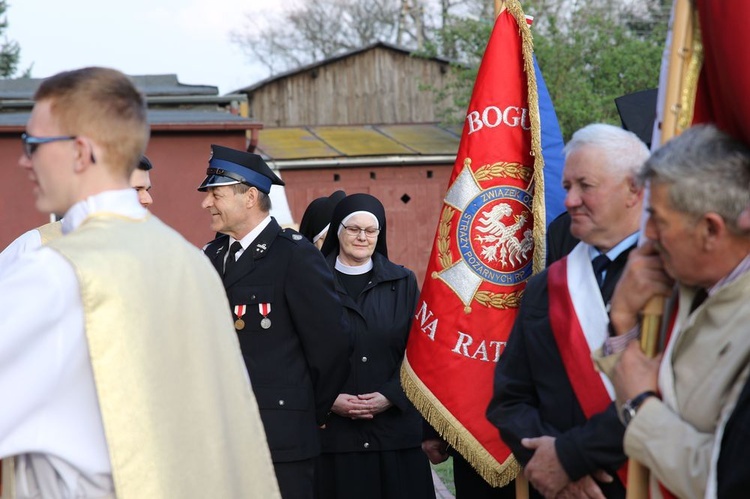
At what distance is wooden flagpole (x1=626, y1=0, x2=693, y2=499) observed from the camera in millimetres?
2502

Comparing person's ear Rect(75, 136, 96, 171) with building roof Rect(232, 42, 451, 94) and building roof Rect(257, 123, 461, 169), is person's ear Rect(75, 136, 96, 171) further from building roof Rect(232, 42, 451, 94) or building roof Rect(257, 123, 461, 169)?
building roof Rect(232, 42, 451, 94)

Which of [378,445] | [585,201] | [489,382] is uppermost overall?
[585,201]

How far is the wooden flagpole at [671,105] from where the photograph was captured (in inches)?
98.5

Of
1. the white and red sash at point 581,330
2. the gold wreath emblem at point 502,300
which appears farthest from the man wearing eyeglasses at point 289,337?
the white and red sash at point 581,330

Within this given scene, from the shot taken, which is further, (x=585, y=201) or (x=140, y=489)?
(x=585, y=201)

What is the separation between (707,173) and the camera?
2.33 m

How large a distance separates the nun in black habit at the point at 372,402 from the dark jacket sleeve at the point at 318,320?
509mm

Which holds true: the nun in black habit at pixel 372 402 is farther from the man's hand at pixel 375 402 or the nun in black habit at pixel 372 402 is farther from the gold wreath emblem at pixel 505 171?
the gold wreath emblem at pixel 505 171

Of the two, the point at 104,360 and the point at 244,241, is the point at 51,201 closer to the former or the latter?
the point at 104,360

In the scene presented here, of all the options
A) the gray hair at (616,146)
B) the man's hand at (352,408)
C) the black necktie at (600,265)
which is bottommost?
the man's hand at (352,408)

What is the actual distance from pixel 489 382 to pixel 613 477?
120cm

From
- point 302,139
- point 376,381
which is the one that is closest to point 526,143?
point 376,381

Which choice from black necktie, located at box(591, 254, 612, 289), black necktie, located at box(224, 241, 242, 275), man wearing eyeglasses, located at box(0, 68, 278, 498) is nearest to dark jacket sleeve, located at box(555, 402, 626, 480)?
black necktie, located at box(591, 254, 612, 289)

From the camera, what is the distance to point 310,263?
4922mm
